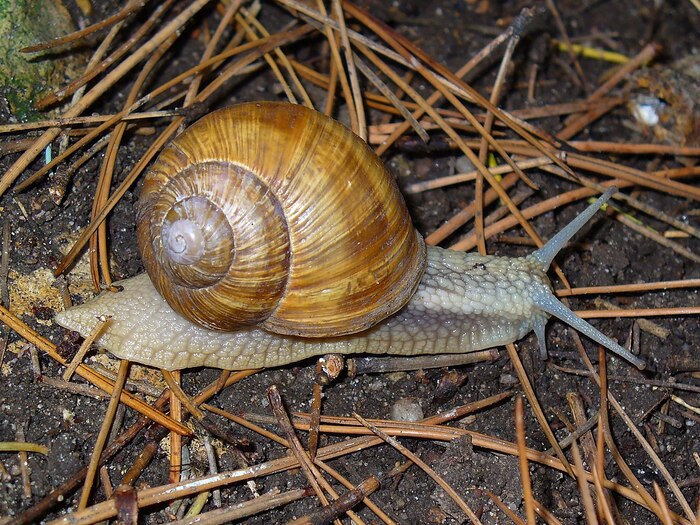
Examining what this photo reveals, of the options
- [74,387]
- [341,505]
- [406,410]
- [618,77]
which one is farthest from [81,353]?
[618,77]

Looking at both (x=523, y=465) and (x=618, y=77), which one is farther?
(x=618, y=77)

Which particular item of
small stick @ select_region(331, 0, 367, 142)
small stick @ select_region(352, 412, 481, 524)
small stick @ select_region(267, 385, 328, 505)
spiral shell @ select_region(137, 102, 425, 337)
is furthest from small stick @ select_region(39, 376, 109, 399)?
small stick @ select_region(331, 0, 367, 142)

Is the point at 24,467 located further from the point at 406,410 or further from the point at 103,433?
the point at 406,410

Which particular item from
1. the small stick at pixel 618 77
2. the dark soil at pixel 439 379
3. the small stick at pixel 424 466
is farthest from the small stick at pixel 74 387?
the small stick at pixel 618 77

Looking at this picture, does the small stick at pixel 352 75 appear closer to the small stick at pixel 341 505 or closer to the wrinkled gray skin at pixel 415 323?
the wrinkled gray skin at pixel 415 323

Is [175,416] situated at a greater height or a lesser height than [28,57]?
lesser

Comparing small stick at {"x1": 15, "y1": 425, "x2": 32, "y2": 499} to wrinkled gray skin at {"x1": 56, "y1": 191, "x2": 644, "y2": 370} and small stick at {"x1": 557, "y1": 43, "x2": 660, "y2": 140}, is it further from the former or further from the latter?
small stick at {"x1": 557, "y1": 43, "x2": 660, "y2": 140}

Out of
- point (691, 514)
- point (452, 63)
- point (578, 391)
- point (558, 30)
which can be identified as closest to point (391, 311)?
point (578, 391)
